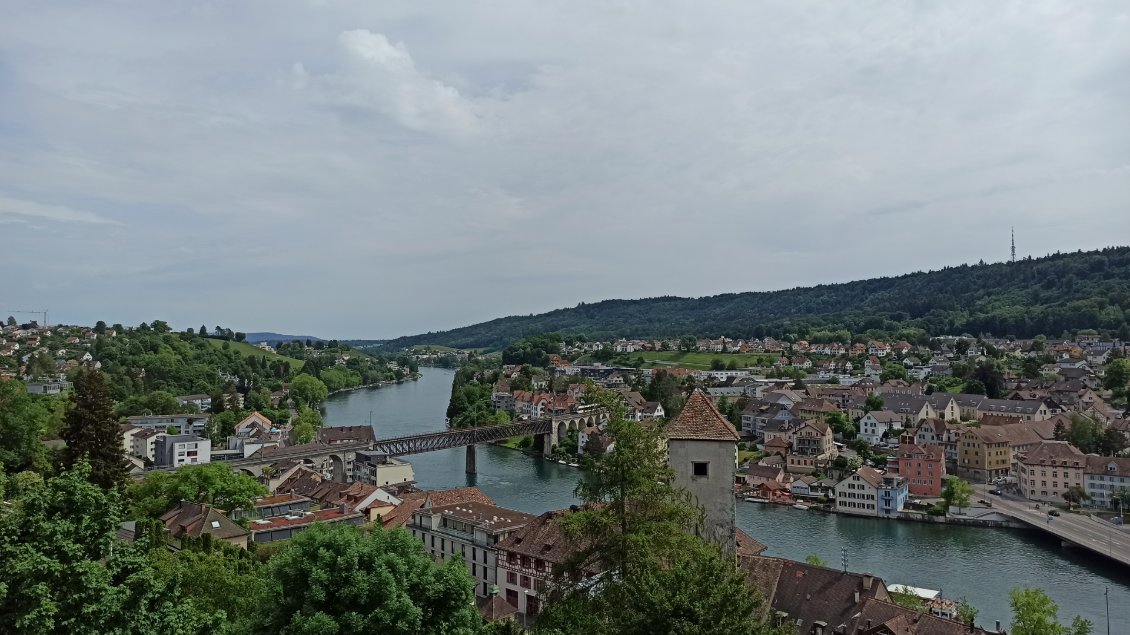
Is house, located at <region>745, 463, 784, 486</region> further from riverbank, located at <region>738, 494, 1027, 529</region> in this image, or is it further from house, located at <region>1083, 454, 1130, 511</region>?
house, located at <region>1083, 454, 1130, 511</region>

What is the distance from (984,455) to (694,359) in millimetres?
68809

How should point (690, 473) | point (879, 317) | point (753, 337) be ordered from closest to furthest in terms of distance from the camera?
point (690, 473) → point (879, 317) → point (753, 337)

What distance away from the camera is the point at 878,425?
58.6 metres

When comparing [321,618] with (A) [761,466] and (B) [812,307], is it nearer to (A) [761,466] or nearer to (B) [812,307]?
(A) [761,466]

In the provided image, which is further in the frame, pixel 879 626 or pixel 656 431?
pixel 879 626

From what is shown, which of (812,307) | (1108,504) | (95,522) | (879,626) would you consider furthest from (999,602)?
(812,307)

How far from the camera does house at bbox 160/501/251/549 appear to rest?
21.8 metres

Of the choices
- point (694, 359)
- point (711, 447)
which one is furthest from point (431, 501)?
point (694, 359)

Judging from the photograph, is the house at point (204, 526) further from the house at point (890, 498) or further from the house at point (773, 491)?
the house at point (890, 498)

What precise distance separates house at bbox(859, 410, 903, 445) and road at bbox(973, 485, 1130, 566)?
16421 mm

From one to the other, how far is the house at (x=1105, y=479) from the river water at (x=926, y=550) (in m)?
7.75

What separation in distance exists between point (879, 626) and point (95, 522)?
16.9 meters

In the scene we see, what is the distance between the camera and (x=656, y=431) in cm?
1070

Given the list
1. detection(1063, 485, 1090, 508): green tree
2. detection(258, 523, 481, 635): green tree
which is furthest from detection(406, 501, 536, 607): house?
detection(1063, 485, 1090, 508): green tree
